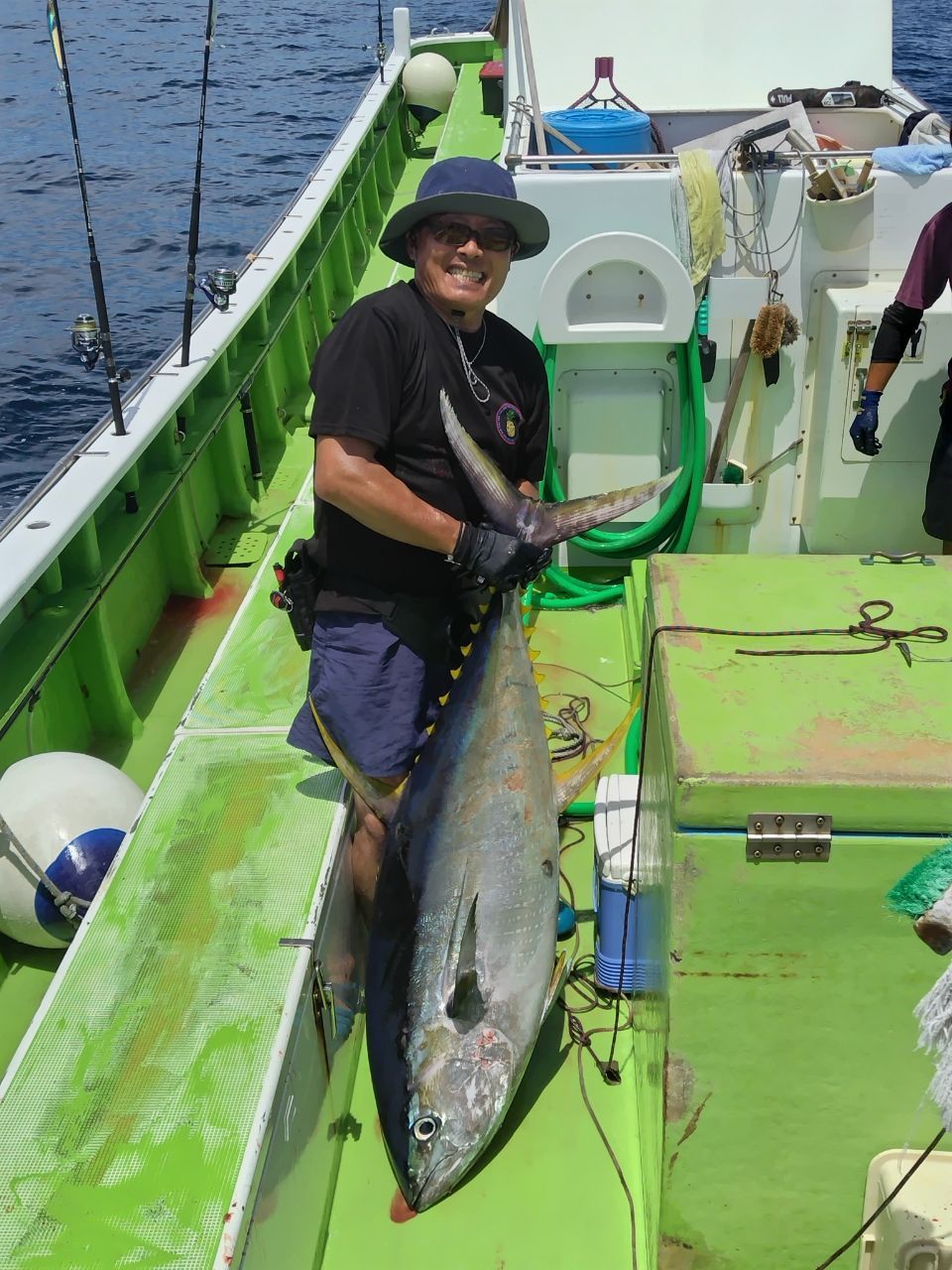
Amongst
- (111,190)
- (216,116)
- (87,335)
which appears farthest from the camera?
(216,116)

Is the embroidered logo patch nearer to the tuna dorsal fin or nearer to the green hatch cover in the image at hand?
the green hatch cover

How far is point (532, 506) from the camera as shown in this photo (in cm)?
247

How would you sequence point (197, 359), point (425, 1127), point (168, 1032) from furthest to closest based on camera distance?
point (197, 359) → point (425, 1127) → point (168, 1032)

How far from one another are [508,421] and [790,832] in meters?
1.28

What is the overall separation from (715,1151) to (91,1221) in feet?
3.18

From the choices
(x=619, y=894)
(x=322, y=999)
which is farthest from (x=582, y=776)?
(x=322, y=999)

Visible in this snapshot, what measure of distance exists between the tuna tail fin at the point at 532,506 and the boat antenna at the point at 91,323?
5.30 feet

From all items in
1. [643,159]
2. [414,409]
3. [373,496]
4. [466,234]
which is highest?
[466,234]

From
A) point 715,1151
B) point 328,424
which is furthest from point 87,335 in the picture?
point 715,1151

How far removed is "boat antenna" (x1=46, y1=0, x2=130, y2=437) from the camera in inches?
138

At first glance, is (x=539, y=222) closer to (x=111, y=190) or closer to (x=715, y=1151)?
(x=715, y=1151)

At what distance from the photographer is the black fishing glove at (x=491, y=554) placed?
2.31 meters

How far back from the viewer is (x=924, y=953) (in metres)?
1.66

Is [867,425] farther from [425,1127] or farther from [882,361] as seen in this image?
[425,1127]
